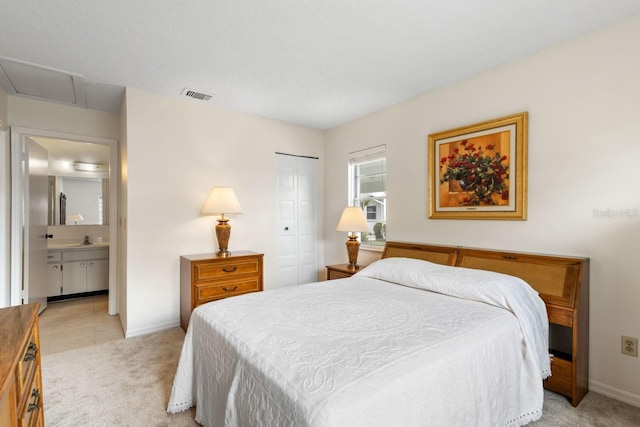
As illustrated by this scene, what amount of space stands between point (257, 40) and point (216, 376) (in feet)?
7.19

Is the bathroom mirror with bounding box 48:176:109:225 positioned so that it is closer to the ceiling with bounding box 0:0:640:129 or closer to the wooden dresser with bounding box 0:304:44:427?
the ceiling with bounding box 0:0:640:129

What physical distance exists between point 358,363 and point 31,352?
4.40 ft

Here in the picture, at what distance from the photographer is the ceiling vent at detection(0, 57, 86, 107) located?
2.62 meters

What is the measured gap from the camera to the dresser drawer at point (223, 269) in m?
3.09

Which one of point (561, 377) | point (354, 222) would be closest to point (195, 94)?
point (354, 222)

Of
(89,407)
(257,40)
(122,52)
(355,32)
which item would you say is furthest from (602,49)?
(89,407)

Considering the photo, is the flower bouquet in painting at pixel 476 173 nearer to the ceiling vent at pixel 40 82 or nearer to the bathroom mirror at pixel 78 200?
the ceiling vent at pixel 40 82

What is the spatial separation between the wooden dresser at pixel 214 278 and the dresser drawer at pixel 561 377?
2662 mm

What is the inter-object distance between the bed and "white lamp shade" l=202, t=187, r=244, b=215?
144cm

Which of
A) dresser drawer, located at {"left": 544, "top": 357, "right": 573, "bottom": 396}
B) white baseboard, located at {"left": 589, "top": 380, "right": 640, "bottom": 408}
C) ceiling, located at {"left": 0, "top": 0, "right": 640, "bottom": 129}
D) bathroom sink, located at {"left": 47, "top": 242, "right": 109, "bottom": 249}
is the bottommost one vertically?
white baseboard, located at {"left": 589, "top": 380, "right": 640, "bottom": 408}

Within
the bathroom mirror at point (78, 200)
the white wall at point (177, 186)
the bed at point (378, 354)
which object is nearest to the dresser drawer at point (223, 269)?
the white wall at point (177, 186)

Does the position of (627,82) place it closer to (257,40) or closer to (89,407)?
(257,40)

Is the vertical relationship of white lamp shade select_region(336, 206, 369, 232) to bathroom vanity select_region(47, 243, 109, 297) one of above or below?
above

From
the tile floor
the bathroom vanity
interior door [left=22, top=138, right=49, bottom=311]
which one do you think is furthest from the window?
the bathroom vanity
